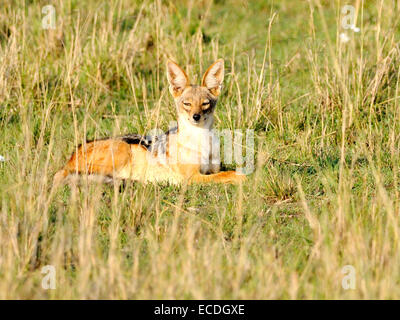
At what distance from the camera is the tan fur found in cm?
566

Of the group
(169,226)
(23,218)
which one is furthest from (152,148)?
(23,218)

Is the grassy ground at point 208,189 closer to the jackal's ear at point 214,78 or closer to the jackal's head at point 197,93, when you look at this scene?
the jackal's head at point 197,93

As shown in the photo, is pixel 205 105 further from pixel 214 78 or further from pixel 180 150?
pixel 180 150

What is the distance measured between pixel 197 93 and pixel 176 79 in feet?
0.82

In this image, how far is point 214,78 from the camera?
6164mm

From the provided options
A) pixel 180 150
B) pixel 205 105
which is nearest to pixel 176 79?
pixel 205 105

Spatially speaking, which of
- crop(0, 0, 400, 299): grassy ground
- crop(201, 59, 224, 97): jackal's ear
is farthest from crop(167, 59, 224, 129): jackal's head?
crop(0, 0, 400, 299): grassy ground

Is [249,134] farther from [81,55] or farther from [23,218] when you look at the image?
[23,218]

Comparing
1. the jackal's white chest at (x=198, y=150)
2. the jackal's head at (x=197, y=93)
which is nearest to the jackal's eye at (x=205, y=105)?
the jackal's head at (x=197, y=93)

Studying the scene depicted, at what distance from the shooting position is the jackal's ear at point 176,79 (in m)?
6.09

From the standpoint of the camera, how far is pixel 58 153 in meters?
5.25

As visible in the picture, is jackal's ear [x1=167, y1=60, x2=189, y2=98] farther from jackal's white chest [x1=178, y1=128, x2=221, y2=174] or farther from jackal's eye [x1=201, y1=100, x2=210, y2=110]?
jackal's white chest [x1=178, y1=128, x2=221, y2=174]

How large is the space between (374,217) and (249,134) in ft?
7.72
